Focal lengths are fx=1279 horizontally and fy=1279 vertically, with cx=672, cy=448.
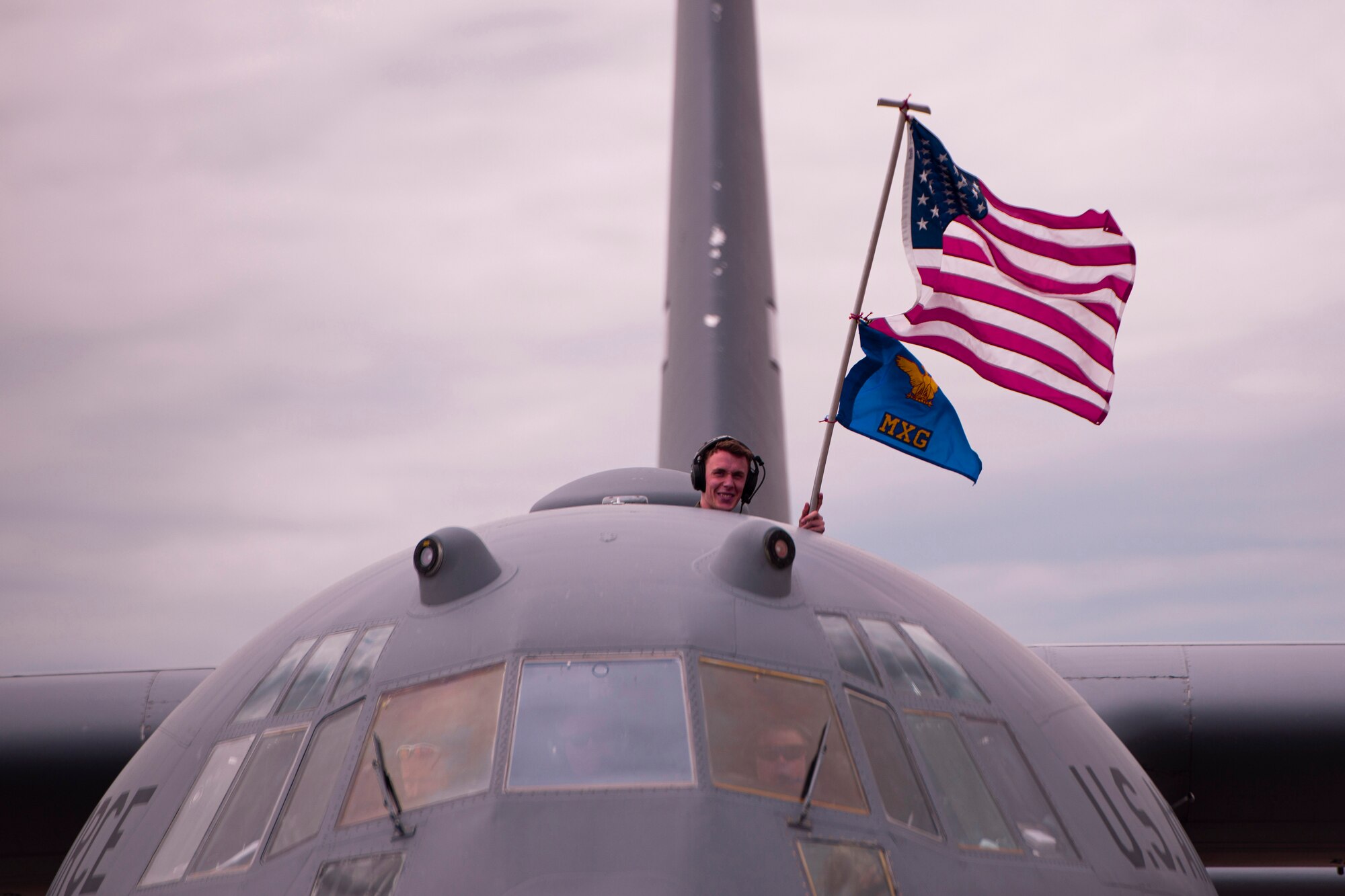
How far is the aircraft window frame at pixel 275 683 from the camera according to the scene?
17.4ft

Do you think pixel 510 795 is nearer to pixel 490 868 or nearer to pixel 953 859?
pixel 490 868

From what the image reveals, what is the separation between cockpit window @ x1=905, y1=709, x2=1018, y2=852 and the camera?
4.59m

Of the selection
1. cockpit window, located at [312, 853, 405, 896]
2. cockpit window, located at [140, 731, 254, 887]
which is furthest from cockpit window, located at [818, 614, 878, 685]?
cockpit window, located at [140, 731, 254, 887]

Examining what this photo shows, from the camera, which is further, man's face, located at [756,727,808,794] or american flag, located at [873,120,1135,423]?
american flag, located at [873,120,1135,423]

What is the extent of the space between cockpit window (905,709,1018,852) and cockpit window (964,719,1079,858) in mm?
81

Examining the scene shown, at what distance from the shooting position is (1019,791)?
196 inches

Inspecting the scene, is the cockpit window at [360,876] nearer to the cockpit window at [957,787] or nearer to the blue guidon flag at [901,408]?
the cockpit window at [957,787]

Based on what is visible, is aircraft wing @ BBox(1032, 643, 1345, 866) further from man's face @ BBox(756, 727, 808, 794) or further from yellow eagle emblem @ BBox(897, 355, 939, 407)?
man's face @ BBox(756, 727, 808, 794)

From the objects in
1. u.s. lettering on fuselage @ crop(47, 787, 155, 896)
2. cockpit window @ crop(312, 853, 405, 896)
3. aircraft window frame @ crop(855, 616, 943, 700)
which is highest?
aircraft window frame @ crop(855, 616, 943, 700)

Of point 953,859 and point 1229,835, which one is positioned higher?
point 953,859

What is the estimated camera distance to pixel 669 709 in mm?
4516

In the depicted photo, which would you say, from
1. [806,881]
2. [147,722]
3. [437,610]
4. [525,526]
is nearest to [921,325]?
[525,526]

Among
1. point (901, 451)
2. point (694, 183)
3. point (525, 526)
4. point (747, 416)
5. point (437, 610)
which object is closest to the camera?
point (437, 610)

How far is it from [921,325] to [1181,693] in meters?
3.54
